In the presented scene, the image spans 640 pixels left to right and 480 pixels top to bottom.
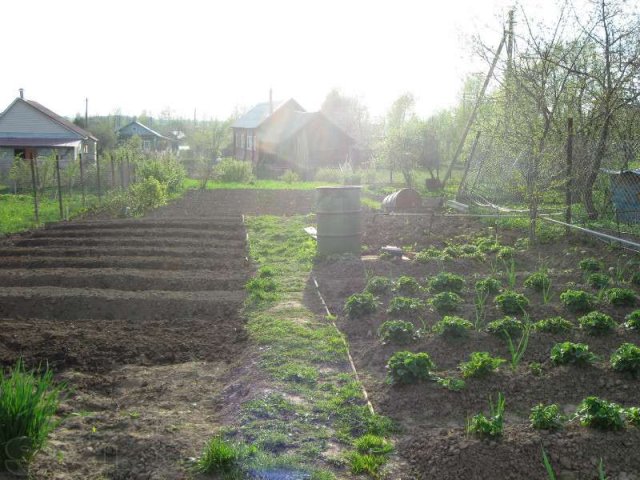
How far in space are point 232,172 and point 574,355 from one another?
25226 mm

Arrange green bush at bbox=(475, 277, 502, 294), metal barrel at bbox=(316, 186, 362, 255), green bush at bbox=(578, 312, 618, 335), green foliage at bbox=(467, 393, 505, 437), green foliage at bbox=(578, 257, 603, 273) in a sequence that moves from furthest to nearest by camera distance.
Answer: metal barrel at bbox=(316, 186, 362, 255)
green foliage at bbox=(578, 257, 603, 273)
green bush at bbox=(475, 277, 502, 294)
green bush at bbox=(578, 312, 618, 335)
green foliage at bbox=(467, 393, 505, 437)

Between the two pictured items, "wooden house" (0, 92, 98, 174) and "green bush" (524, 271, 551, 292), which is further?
"wooden house" (0, 92, 98, 174)

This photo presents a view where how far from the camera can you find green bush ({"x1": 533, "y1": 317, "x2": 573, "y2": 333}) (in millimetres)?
5660

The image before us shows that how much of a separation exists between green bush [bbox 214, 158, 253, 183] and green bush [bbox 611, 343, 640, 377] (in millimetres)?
25191

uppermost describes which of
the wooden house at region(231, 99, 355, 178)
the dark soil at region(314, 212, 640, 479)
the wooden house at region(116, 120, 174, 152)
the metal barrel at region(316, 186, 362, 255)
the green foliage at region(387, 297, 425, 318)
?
the wooden house at region(116, 120, 174, 152)

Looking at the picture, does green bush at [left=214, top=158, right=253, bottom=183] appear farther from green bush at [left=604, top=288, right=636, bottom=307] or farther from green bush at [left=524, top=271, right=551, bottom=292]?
green bush at [left=604, top=288, right=636, bottom=307]

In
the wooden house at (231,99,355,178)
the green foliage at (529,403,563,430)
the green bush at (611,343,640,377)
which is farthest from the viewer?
the wooden house at (231,99,355,178)

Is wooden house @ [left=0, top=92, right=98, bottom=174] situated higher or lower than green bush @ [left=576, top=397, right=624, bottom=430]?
higher

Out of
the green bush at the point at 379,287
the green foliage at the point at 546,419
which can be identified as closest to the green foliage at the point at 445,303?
the green bush at the point at 379,287

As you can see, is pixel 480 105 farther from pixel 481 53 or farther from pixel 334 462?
pixel 334 462

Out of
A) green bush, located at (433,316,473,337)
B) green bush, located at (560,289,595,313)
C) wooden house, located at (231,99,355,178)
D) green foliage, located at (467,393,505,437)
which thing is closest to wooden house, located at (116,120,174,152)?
wooden house, located at (231,99,355,178)

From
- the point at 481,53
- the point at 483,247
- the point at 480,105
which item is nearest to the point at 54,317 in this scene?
the point at 483,247

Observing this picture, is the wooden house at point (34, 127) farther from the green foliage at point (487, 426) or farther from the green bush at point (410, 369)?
the green foliage at point (487, 426)

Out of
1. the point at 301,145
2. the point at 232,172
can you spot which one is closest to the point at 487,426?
the point at 232,172
